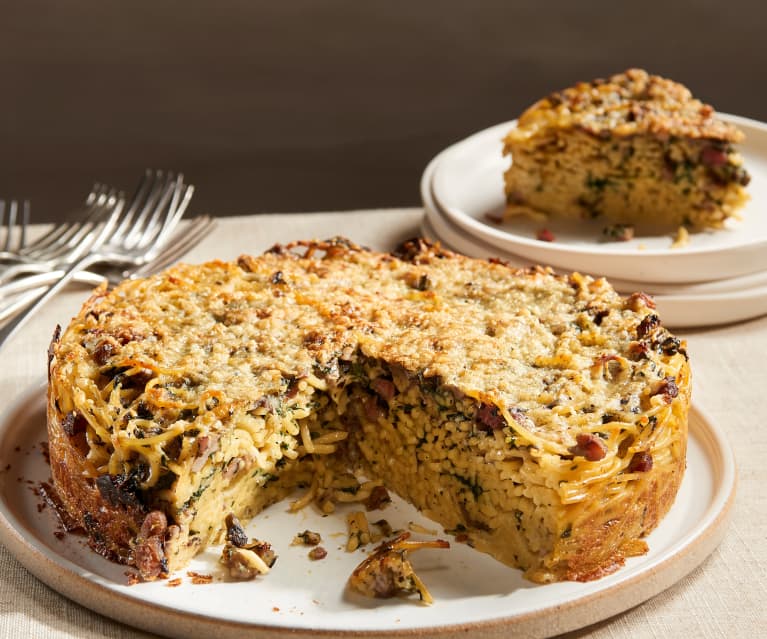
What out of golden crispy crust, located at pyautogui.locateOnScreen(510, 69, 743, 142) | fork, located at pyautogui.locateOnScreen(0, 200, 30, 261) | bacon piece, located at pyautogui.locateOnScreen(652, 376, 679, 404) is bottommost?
fork, located at pyautogui.locateOnScreen(0, 200, 30, 261)

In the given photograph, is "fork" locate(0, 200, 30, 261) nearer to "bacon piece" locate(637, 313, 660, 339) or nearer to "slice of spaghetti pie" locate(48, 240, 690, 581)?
"slice of spaghetti pie" locate(48, 240, 690, 581)

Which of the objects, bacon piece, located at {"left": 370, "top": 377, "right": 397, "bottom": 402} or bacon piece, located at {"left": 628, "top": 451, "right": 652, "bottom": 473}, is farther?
bacon piece, located at {"left": 370, "top": 377, "right": 397, "bottom": 402}

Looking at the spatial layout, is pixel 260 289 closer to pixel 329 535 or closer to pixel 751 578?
pixel 329 535

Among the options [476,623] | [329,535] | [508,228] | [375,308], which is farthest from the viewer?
[508,228]

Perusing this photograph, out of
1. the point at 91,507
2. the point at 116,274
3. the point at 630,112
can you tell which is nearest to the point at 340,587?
the point at 91,507

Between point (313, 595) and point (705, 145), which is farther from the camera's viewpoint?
point (705, 145)

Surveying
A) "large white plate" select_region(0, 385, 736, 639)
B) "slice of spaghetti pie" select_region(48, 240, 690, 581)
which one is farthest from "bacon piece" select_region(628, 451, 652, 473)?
"large white plate" select_region(0, 385, 736, 639)

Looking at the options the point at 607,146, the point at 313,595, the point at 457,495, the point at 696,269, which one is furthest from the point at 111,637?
the point at 607,146

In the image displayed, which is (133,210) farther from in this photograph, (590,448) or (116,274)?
(590,448)
